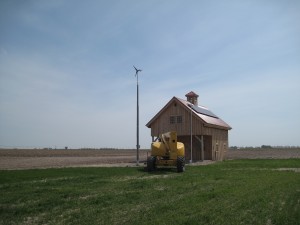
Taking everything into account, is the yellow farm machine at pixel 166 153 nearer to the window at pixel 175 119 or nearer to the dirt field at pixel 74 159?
the dirt field at pixel 74 159

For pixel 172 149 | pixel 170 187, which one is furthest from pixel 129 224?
pixel 172 149

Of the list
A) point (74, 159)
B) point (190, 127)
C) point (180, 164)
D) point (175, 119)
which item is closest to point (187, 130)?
point (190, 127)

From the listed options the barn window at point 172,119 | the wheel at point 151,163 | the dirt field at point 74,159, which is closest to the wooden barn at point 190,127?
the barn window at point 172,119

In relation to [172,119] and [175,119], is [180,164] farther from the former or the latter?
[172,119]

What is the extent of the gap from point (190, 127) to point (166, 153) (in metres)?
13.1

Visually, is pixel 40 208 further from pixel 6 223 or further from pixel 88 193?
pixel 88 193

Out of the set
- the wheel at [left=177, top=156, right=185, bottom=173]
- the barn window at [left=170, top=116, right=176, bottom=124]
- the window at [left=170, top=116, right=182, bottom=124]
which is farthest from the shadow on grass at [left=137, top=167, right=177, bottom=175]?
the barn window at [left=170, top=116, right=176, bottom=124]

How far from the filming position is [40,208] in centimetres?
1076

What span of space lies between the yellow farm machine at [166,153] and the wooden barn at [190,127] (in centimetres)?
1151

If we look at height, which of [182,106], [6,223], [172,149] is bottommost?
[6,223]

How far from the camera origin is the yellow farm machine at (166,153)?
25359mm

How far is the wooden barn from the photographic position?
38438mm

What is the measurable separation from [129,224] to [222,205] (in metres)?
3.64

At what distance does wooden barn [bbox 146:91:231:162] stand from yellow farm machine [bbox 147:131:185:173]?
11.5 m
